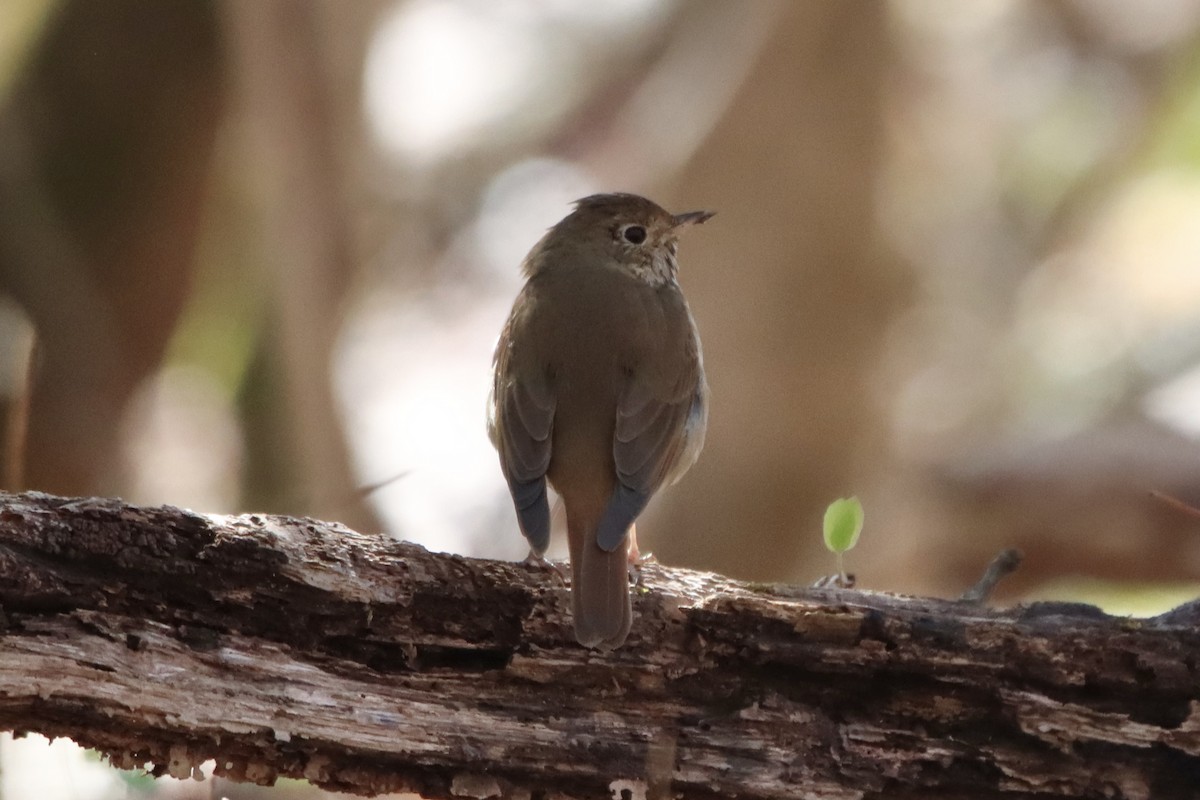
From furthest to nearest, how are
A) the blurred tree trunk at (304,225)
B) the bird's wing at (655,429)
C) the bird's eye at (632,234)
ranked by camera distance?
1. the blurred tree trunk at (304,225)
2. the bird's eye at (632,234)
3. the bird's wing at (655,429)

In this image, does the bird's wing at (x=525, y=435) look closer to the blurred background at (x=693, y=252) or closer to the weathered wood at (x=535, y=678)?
the weathered wood at (x=535, y=678)

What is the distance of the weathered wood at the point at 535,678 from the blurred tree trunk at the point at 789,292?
5206mm

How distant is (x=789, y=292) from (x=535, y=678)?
5.64 meters

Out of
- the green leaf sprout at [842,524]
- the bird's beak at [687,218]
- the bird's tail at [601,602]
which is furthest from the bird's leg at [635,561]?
the bird's beak at [687,218]

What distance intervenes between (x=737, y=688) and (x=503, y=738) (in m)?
0.57

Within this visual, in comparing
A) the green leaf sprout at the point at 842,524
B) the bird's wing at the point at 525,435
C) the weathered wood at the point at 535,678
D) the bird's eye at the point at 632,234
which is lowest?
the weathered wood at the point at 535,678

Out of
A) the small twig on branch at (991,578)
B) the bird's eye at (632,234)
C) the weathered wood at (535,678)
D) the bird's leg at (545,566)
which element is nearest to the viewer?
the weathered wood at (535,678)

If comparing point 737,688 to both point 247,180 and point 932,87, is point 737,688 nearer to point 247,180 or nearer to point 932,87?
point 247,180

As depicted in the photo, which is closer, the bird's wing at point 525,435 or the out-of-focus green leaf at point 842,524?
the out-of-focus green leaf at point 842,524

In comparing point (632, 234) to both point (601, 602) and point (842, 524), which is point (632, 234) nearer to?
point (842, 524)

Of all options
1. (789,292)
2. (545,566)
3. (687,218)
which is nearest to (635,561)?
(545,566)

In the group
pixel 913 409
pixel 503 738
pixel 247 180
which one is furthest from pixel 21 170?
pixel 913 409

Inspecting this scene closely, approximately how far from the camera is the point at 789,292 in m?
8.72

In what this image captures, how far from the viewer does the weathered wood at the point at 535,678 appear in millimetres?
3037
